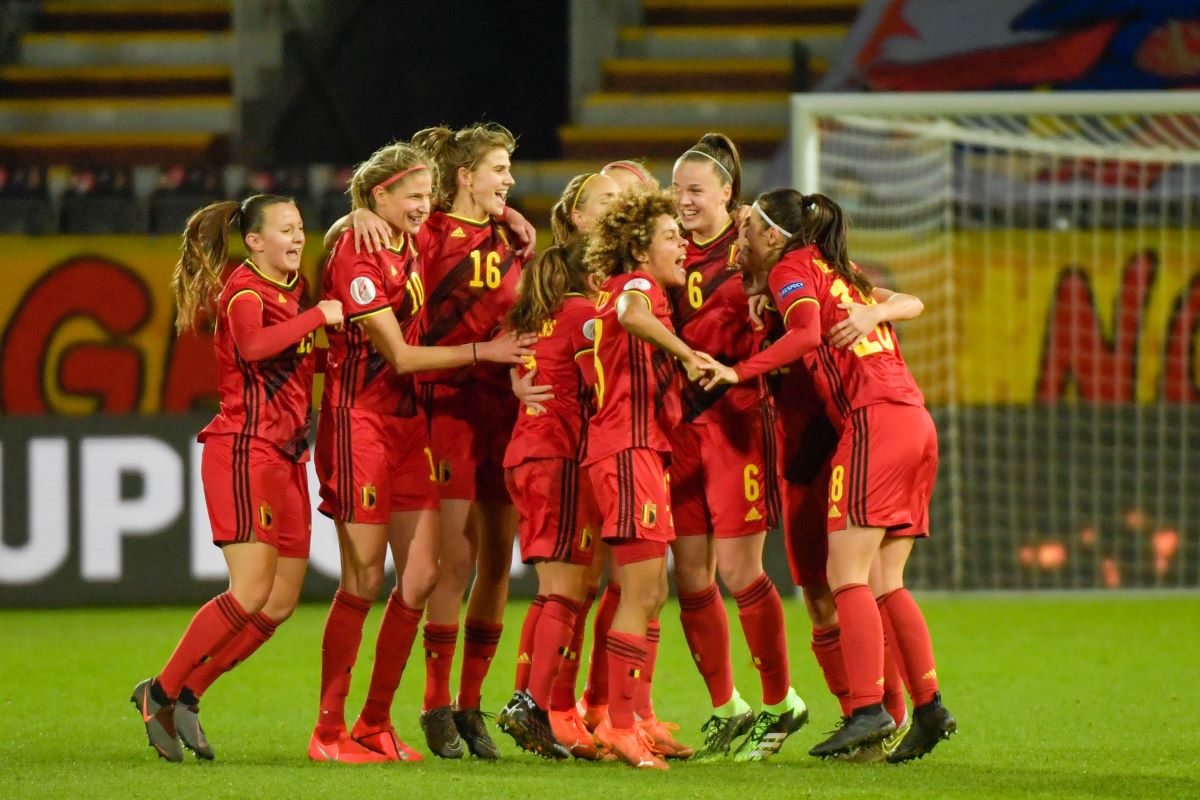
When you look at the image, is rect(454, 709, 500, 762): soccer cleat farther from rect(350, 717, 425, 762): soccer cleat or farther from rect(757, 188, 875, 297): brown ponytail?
rect(757, 188, 875, 297): brown ponytail

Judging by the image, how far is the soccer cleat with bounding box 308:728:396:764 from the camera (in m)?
5.19

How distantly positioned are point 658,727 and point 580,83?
10473 millimetres

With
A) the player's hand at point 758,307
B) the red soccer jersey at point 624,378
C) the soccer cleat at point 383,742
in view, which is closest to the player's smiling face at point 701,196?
the player's hand at point 758,307

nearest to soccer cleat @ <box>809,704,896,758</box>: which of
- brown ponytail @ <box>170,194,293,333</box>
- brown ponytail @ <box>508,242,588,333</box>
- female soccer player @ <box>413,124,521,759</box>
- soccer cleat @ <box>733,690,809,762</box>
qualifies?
soccer cleat @ <box>733,690,809,762</box>

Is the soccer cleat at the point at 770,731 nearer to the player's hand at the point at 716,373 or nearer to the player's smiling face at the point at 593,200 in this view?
the player's hand at the point at 716,373

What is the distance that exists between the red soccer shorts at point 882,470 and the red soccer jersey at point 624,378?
53 cm

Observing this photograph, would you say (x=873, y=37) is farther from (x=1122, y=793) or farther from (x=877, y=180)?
(x=1122, y=793)

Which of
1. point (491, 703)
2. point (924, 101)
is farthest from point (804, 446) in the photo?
point (924, 101)

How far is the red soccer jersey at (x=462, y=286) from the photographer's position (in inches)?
222

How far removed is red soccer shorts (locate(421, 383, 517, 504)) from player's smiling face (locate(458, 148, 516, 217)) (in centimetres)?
59

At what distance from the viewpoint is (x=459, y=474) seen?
554 centimetres

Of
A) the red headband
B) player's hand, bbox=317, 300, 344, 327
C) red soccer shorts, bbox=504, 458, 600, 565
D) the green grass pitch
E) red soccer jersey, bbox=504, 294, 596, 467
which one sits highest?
the red headband

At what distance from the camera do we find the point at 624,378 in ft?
16.9

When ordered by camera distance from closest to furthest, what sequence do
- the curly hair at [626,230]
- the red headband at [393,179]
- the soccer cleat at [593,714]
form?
the curly hair at [626,230], the red headband at [393,179], the soccer cleat at [593,714]
